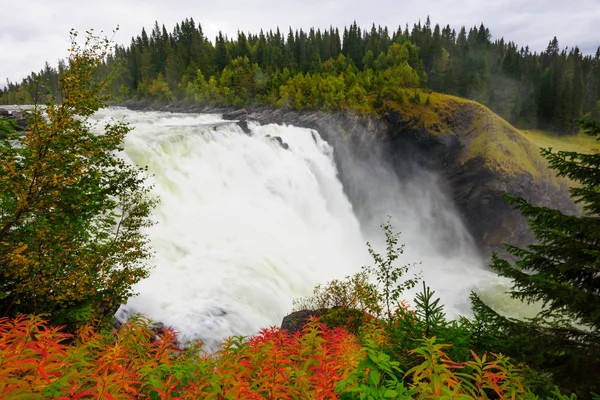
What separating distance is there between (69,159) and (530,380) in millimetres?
8341

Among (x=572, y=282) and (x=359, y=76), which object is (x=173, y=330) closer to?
(x=572, y=282)

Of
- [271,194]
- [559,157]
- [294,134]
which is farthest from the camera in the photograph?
[294,134]

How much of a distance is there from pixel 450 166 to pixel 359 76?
24076 mm

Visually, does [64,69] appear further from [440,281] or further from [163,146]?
[440,281]

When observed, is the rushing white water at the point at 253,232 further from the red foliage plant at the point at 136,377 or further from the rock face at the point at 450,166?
the red foliage plant at the point at 136,377

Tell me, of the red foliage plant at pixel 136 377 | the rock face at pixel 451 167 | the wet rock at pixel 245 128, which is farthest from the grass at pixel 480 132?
the red foliage plant at pixel 136 377

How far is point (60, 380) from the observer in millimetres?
2482

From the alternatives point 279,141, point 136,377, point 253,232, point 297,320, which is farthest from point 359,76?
point 136,377

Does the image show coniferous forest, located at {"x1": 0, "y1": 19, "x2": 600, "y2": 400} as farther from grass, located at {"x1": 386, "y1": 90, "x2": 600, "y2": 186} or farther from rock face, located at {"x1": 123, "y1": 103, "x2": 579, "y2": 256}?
grass, located at {"x1": 386, "y1": 90, "x2": 600, "y2": 186}

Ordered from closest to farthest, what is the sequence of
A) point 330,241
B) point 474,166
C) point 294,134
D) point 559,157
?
point 559,157 < point 330,241 < point 294,134 < point 474,166

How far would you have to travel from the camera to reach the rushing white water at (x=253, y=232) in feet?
46.0

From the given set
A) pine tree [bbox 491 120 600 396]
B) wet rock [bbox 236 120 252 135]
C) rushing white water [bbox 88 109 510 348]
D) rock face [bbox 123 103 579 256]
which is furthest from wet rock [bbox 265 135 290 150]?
pine tree [bbox 491 120 600 396]

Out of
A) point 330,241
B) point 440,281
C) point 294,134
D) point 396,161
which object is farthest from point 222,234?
point 396,161

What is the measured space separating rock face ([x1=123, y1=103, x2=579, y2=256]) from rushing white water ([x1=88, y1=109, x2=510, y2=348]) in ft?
8.67
